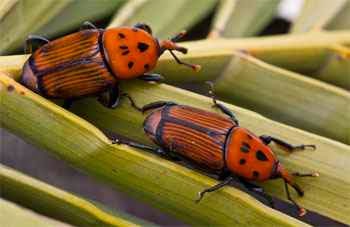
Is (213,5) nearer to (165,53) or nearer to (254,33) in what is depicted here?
(254,33)

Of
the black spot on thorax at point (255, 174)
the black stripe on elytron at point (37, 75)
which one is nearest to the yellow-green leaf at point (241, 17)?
the black spot on thorax at point (255, 174)

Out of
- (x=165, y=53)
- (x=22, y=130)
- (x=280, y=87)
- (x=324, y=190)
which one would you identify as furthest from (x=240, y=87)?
(x=22, y=130)

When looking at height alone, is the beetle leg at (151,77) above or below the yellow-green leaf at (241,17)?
below

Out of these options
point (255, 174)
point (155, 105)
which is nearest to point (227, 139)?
point (255, 174)

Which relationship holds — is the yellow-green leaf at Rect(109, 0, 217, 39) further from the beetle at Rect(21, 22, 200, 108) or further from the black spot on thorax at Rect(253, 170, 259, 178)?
the black spot on thorax at Rect(253, 170, 259, 178)

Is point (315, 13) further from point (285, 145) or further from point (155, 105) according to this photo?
point (155, 105)

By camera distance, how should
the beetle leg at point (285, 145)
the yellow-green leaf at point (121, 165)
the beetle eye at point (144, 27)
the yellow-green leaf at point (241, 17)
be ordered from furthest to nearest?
1. the yellow-green leaf at point (241, 17)
2. the beetle eye at point (144, 27)
3. the beetle leg at point (285, 145)
4. the yellow-green leaf at point (121, 165)

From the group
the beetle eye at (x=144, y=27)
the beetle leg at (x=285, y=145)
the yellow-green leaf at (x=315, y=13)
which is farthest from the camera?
the yellow-green leaf at (x=315, y=13)

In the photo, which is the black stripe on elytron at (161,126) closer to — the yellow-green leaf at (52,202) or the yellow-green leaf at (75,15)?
the yellow-green leaf at (52,202)
